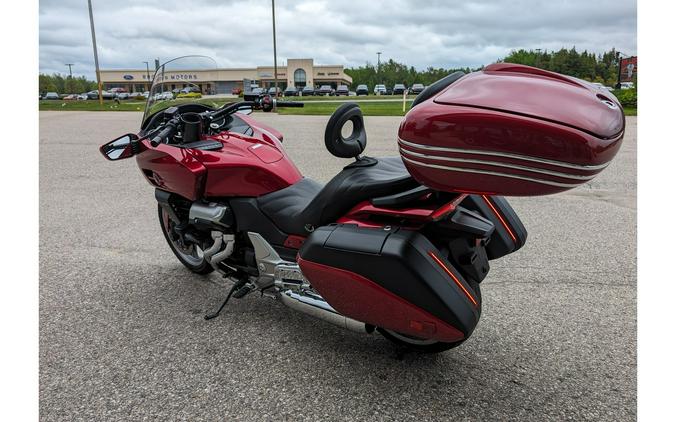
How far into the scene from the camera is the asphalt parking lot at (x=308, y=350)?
6.94 feet

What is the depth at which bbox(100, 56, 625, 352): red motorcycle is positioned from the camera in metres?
1.51

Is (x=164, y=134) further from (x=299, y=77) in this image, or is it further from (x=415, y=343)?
(x=299, y=77)

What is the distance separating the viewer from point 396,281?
6.13ft

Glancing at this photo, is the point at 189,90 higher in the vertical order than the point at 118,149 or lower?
higher

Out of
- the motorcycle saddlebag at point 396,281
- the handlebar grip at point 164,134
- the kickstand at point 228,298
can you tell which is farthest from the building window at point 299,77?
the motorcycle saddlebag at point 396,281

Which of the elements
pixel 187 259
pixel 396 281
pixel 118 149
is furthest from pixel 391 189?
pixel 187 259

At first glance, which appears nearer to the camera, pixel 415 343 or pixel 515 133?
pixel 515 133

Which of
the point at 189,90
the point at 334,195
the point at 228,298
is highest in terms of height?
the point at 189,90

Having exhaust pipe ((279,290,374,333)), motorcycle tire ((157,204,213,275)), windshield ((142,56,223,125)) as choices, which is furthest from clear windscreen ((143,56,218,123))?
exhaust pipe ((279,290,374,333))

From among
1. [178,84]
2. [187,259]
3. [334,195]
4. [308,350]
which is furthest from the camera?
[187,259]

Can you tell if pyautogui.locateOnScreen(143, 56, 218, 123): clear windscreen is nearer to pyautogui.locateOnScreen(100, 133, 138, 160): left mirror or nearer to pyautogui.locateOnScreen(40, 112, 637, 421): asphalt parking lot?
pyautogui.locateOnScreen(100, 133, 138, 160): left mirror

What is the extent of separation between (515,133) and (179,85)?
2.50 meters

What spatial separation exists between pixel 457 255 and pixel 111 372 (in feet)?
5.91

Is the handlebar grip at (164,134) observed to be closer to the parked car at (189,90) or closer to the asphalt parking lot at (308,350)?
the parked car at (189,90)
